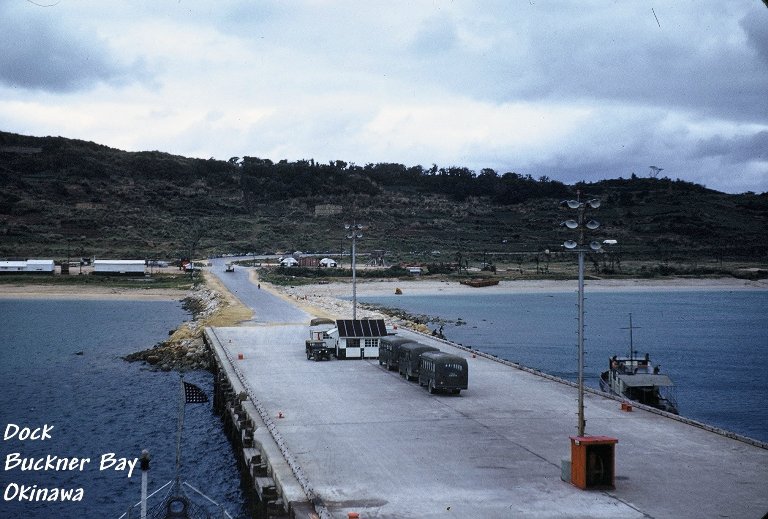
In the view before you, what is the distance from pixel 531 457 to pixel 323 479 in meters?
6.62

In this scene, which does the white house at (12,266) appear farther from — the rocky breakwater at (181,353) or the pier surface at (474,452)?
the pier surface at (474,452)

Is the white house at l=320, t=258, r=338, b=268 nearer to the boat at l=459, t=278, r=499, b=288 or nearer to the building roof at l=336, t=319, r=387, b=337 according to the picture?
the boat at l=459, t=278, r=499, b=288

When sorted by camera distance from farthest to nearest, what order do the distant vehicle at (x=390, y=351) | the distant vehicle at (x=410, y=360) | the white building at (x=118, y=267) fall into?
1. the white building at (x=118, y=267)
2. the distant vehicle at (x=390, y=351)
3. the distant vehicle at (x=410, y=360)

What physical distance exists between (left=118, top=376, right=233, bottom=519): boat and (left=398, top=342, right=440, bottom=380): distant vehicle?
12.6 meters

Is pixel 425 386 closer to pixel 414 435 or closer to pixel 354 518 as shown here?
pixel 414 435

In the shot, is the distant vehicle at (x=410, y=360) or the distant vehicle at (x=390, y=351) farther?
the distant vehicle at (x=390, y=351)

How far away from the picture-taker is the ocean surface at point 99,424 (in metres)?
28.7

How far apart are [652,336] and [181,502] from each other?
69.9m

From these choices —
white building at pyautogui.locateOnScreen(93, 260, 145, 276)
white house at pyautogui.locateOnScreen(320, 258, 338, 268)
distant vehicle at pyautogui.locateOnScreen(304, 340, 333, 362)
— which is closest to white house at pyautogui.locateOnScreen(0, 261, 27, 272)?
white building at pyautogui.locateOnScreen(93, 260, 145, 276)

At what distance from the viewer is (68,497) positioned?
93.3ft

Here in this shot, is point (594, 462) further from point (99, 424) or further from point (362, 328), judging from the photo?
point (362, 328)

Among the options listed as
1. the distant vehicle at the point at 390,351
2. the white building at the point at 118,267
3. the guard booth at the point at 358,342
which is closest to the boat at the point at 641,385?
the distant vehicle at the point at 390,351

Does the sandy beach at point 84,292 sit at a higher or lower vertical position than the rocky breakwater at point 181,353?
higher

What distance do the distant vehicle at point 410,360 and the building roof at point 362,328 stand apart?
6115mm
